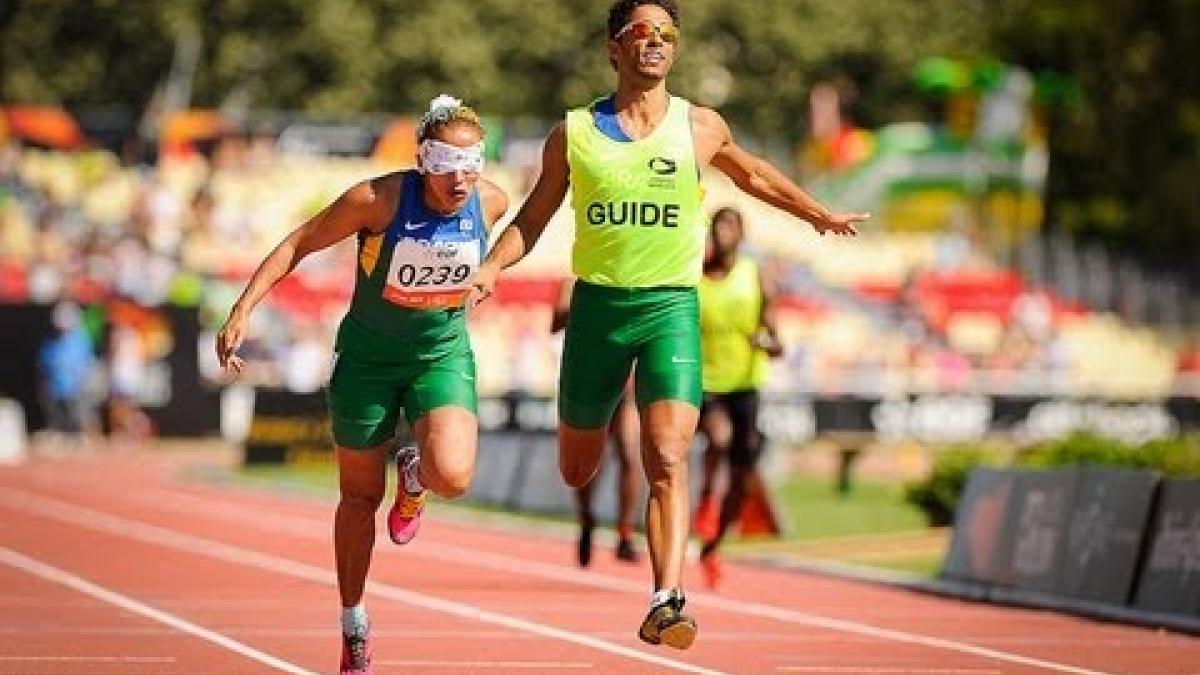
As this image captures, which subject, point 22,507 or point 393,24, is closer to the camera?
point 22,507

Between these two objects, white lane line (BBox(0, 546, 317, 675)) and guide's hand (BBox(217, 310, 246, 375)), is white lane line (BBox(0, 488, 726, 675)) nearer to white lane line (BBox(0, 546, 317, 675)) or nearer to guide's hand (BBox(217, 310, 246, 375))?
white lane line (BBox(0, 546, 317, 675))

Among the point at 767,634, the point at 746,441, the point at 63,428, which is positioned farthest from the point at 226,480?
the point at 767,634

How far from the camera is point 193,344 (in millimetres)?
50125

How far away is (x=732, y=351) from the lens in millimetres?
21531

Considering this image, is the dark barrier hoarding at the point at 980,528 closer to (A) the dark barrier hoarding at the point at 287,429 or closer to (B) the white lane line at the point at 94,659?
(B) the white lane line at the point at 94,659

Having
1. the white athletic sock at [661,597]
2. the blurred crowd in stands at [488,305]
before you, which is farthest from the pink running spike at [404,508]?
the blurred crowd in stands at [488,305]

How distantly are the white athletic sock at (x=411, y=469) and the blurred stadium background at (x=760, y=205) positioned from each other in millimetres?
11179

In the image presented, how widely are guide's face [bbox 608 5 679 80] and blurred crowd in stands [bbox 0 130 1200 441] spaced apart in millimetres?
31809

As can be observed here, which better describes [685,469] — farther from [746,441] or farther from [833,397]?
[833,397]

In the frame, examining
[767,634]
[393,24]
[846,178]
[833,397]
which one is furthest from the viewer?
[393,24]

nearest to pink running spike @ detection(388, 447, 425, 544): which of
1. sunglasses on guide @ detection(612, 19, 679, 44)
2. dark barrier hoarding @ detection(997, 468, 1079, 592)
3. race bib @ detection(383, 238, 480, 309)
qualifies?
race bib @ detection(383, 238, 480, 309)

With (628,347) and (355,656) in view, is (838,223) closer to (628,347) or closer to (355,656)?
(628,347)

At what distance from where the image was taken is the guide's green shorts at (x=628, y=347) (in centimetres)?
1418

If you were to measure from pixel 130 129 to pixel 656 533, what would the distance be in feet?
167
